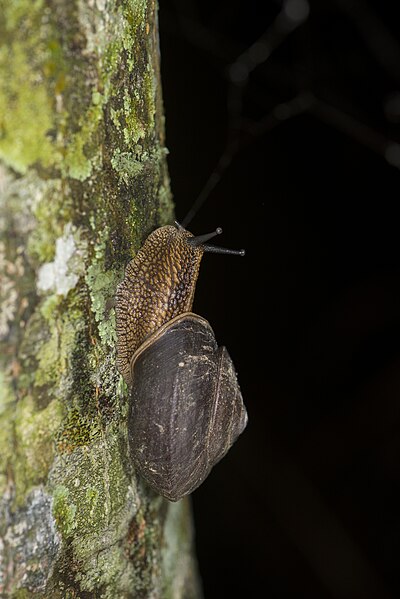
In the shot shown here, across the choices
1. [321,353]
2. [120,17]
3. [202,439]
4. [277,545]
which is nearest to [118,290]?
[202,439]

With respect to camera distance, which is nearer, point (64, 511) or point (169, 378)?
point (64, 511)

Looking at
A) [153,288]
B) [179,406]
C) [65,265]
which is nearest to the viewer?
[65,265]

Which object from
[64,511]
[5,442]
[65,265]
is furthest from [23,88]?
[64,511]

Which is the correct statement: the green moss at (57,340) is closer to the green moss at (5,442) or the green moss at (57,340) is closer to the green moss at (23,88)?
the green moss at (5,442)

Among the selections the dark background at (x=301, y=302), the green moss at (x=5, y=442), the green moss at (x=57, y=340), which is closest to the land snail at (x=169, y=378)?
the green moss at (x=57, y=340)

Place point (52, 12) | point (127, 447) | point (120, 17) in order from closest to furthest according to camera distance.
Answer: point (52, 12) → point (120, 17) → point (127, 447)

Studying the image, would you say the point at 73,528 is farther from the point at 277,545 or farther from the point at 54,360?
the point at 277,545

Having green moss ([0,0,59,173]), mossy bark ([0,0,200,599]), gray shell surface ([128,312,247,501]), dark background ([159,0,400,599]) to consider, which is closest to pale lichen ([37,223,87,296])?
mossy bark ([0,0,200,599])

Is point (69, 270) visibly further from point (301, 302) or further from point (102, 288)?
point (301, 302)
